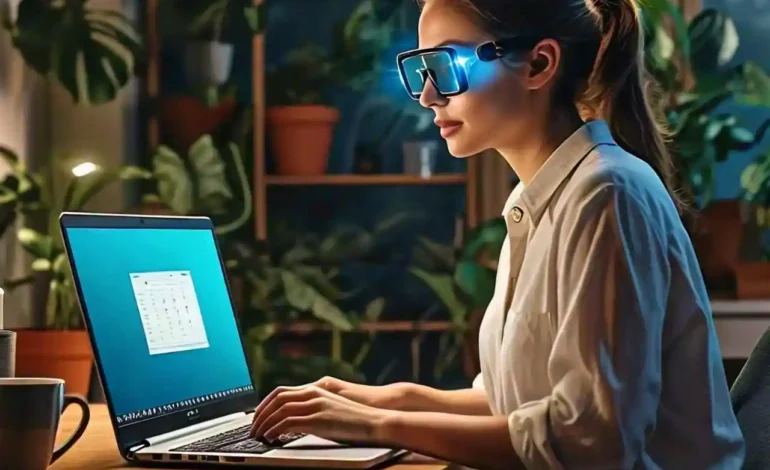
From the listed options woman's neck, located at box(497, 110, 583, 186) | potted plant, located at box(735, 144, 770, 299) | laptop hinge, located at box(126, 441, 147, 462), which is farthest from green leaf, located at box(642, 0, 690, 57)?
laptop hinge, located at box(126, 441, 147, 462)

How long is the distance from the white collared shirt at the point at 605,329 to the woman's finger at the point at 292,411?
205 millimetres

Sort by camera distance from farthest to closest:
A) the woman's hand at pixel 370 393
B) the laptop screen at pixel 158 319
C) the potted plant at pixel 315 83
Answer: the potted plant at pixel 315 83
the woman's hand at pixel 370 393
the laptop screen at pixel 158 319

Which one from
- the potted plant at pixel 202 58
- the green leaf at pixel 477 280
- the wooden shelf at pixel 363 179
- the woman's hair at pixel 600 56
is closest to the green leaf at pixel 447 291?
the green leaf at pixel 477 280

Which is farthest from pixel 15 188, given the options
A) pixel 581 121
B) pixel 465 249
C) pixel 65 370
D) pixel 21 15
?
pixel 581 121

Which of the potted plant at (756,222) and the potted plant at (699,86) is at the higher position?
the potted plant at (699,86)

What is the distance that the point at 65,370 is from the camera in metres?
1.96

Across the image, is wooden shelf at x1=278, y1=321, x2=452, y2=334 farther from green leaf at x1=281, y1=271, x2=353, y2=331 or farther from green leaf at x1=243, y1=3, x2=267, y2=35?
green leaf at x1=243, y1=3, x2=267, y2=35

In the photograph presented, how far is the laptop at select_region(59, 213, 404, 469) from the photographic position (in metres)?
1.21

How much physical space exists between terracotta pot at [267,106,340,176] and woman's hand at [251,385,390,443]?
2.10 m

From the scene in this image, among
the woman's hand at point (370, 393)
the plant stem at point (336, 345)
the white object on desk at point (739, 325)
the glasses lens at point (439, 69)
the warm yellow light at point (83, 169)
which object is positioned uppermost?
the glasses lens at point (439, 69)

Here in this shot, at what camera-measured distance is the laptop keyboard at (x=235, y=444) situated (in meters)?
1.20

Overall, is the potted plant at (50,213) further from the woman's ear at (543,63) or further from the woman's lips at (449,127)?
the woman's ear at (543,63)

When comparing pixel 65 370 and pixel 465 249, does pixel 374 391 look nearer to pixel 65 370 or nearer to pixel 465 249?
pixel 65 370

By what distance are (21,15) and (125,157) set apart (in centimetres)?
64
